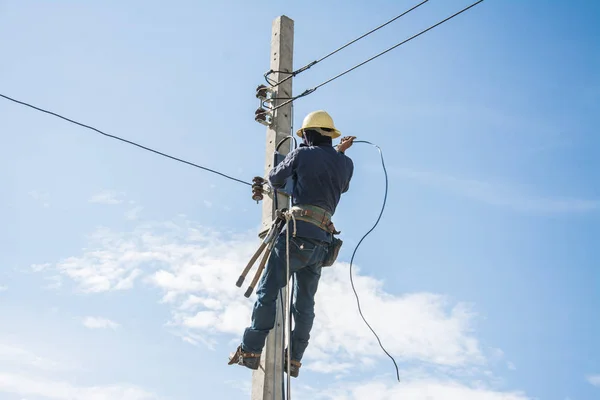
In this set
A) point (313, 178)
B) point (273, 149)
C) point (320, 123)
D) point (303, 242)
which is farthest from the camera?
point (273, 149)

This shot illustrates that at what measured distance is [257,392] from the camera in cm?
544

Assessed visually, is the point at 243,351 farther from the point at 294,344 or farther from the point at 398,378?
the point at 398,378

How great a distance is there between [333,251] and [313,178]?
1.94 ft

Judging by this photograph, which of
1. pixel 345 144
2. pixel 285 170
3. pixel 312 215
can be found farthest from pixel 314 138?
pixel 312 215

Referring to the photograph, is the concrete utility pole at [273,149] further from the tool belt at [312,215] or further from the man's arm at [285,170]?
the tool belt at [312,215]

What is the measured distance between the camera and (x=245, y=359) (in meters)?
5.32

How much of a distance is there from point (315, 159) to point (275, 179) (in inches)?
13.8

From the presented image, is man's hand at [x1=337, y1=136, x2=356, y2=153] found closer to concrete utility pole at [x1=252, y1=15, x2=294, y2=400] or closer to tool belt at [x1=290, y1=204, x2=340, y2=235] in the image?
tool belt at [x1=290, y1=204, x2=340, y2=235]

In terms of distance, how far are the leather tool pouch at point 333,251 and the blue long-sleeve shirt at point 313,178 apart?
9 cm

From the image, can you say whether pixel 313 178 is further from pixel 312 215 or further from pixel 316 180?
pixel 312 215

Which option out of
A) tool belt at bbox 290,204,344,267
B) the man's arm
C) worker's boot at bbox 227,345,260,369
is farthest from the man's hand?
worker's boot at bbox 227,345,260,369

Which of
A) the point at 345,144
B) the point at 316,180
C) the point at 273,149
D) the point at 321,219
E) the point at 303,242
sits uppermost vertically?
the point at 273,149

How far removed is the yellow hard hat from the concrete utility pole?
2.17 ft

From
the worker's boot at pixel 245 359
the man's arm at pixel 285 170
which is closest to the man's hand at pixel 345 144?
the man's arm at pixel 285 170
